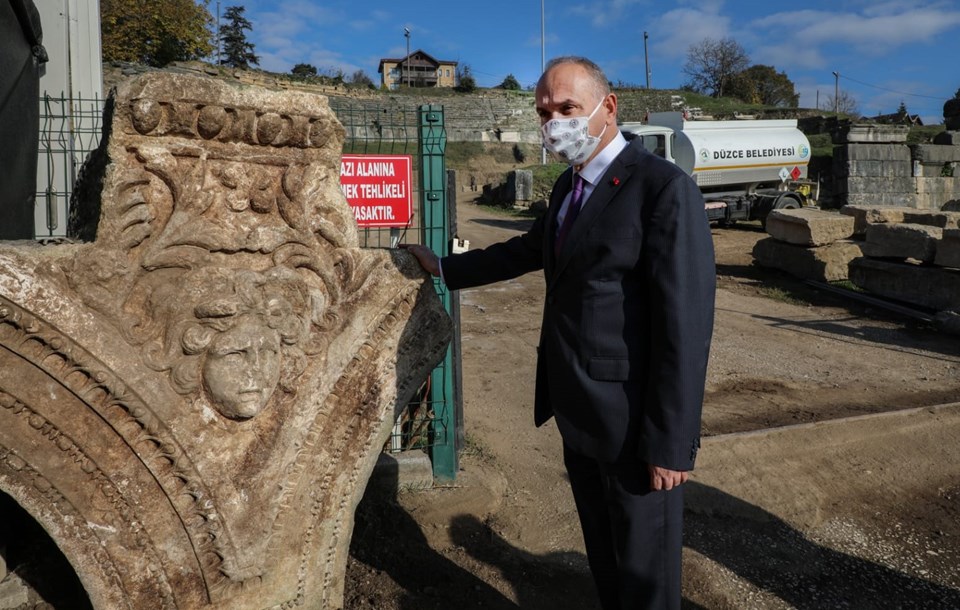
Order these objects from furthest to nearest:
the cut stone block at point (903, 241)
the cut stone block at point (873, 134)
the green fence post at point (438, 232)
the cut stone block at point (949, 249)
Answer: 1. the cut stone block at point (873, 134)
2. the cut stone block at point (903, 241)
3. the cut stone block at point (949, 249)
4. the green fence post at point (438, 232)

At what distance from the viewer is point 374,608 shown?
2697 mm

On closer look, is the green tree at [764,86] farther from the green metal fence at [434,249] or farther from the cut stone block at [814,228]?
the green metal fence at [434,249]

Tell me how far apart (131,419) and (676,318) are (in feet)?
4.73

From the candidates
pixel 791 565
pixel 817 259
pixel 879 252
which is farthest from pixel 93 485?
pixel 817 259

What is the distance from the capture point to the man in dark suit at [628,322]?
1.82 m

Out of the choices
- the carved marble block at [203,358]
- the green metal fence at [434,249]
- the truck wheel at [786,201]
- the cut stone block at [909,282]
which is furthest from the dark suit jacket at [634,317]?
the truck wheel at [786,201]

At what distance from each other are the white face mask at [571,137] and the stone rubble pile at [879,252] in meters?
6.38

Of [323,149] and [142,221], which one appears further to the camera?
[323,149]

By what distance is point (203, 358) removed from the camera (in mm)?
1890

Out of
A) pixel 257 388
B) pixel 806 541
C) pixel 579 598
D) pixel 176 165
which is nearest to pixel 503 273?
pixel 257 388

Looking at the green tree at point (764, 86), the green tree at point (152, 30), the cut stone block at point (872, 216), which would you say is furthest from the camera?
the green tree at point (764, 86)

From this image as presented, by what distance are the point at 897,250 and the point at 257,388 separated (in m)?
8.62

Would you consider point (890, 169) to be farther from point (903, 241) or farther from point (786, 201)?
point (903, 241)

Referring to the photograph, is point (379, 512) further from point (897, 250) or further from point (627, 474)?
point (897, 250)
